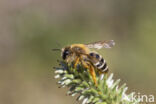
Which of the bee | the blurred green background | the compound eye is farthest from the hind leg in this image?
the blurred green background

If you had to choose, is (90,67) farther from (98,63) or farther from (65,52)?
(65,52)

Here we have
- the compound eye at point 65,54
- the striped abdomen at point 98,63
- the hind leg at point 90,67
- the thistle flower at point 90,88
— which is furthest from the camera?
the compound eye at point 65,54

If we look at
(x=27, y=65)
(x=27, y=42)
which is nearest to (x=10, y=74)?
(x=27, y=65)

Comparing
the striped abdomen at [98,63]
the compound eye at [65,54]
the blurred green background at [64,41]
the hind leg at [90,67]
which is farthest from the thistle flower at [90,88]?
the blurred green background at [64,41]

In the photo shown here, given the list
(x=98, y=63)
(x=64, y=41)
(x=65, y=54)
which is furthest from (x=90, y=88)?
(x=64, y=41)

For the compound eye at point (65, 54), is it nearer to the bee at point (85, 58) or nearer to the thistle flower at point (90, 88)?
the bee at point (85, 58)
